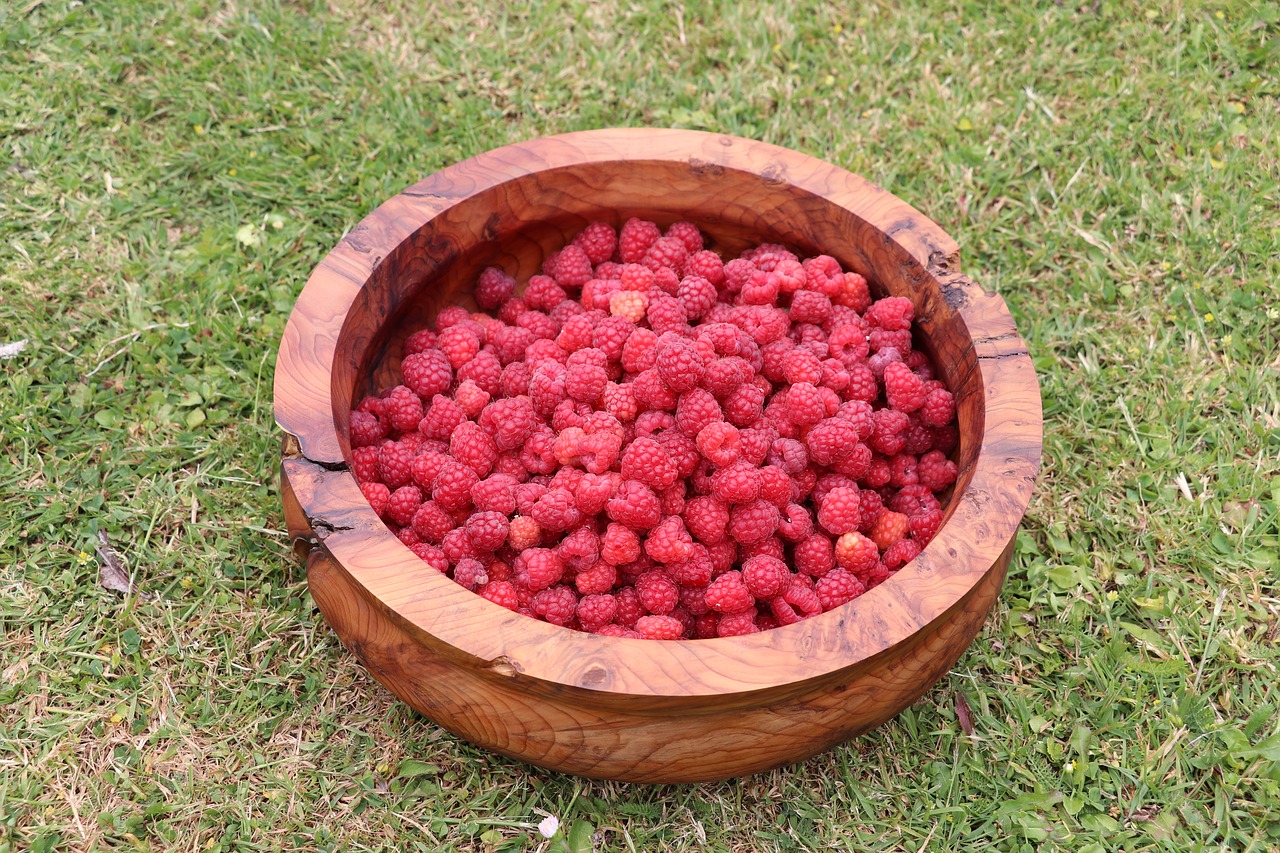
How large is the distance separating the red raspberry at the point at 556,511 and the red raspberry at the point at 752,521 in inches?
12.0

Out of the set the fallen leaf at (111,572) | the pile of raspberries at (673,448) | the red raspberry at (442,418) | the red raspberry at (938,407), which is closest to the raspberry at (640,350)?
the pile of raspberries at (673,448)

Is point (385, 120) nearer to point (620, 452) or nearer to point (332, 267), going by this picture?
point (332, 267)

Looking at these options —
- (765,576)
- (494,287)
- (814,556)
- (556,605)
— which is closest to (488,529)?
(556,605)

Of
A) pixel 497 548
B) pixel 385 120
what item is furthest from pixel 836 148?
pixel 497 548

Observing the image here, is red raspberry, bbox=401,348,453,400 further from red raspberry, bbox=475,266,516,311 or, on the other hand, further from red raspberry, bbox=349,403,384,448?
red raspberry, bbox=475,266,516,311

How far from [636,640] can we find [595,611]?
24cm

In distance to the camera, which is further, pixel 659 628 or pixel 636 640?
pixel 659 628

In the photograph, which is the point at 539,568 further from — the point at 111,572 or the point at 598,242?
the point at 111,572

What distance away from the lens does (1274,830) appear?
2240 millimetres

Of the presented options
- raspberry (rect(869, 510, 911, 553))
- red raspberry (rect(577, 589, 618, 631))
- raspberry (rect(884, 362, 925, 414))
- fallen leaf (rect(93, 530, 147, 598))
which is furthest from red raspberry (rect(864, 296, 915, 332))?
fallen leaf (rect(93, 530, 147, 598))

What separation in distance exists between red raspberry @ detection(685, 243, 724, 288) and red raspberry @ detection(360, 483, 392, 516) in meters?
0.87

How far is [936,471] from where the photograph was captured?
7.41ft

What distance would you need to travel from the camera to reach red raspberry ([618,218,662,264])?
252 centimetres

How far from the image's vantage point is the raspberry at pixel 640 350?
215 centimetres
